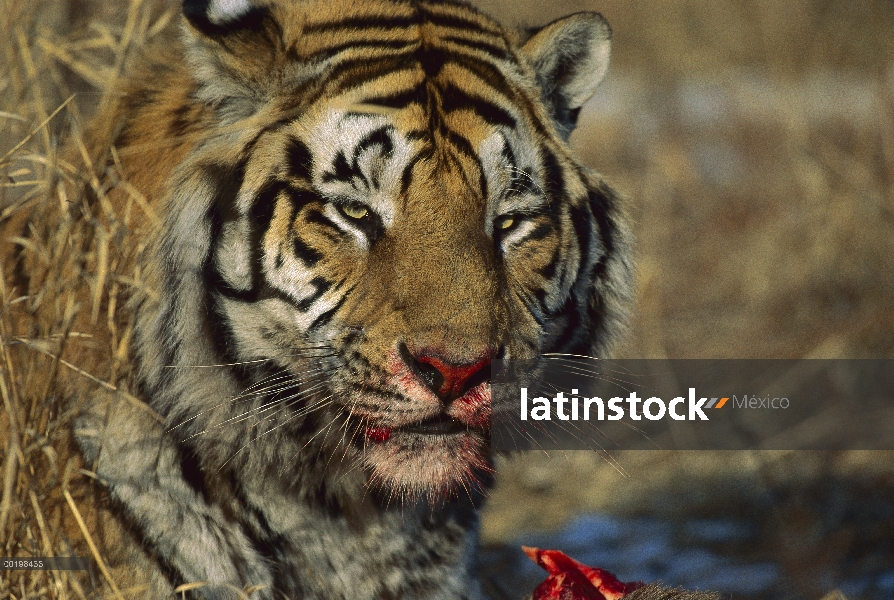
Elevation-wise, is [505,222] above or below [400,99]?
below

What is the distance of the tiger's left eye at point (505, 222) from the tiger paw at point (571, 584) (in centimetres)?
63

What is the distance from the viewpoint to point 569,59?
225 cm

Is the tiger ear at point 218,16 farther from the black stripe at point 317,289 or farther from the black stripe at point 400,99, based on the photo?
the black stripe at point 317,289

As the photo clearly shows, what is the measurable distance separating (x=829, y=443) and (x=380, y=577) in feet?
7.77

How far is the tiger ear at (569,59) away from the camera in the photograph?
219 cm

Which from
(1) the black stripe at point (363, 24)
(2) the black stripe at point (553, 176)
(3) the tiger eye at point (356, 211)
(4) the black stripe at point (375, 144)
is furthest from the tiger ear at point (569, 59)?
(3) the tiger eye at point (356, 211)

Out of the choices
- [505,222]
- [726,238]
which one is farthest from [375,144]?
[726,238]

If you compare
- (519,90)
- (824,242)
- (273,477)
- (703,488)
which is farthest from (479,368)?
(824,242)

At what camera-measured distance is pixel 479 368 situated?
5.89ft

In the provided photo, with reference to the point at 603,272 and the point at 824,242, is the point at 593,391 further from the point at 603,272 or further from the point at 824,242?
the point at 824,242

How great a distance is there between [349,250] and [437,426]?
1.21 feet

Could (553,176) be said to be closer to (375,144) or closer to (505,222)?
A: (505,222)

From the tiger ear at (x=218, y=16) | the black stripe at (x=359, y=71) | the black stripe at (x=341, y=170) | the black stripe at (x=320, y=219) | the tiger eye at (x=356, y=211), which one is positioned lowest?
Answer: the black stripe at (x=320, y=219)

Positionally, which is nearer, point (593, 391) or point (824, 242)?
point (593, 391)
